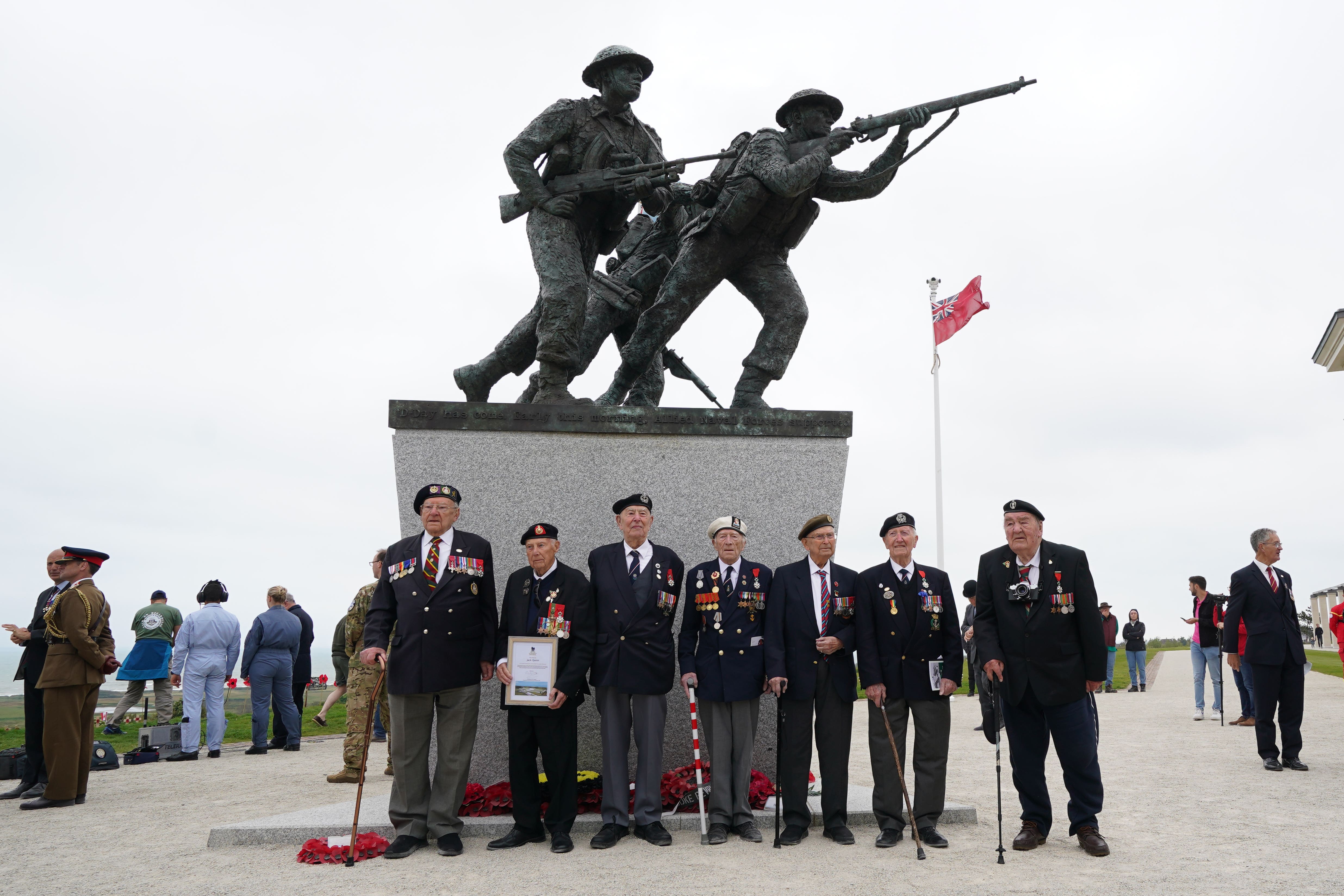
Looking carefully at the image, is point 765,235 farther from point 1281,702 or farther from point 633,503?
point 1281,702

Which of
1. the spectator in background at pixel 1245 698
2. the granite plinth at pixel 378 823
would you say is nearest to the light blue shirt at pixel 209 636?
the granite plinth at pixel 378 823

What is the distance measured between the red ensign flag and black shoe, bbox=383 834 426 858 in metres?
16.3

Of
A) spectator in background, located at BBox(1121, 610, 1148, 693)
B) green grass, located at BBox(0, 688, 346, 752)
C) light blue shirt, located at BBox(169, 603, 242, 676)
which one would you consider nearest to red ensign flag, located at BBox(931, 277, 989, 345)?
spectator in background, located at BBox(1121, 610, 1148, 693)

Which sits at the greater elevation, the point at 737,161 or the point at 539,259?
the point at 737,161

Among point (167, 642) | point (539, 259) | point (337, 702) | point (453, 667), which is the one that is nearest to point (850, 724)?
point (453, 667)

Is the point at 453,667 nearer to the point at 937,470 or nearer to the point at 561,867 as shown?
the point at 561,867

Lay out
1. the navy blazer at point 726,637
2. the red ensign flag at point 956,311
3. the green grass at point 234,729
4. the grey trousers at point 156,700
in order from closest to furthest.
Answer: the navy blazer at point 726,637 → the grey trousers at point 156,700 → the green grass at point 234,729 → the red ensign flag at point 956,311

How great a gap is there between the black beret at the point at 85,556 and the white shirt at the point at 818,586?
5.39m

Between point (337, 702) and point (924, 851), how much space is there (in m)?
15.6

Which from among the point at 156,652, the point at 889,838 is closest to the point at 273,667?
the point at 156,652

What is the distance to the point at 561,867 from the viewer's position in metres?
4.41

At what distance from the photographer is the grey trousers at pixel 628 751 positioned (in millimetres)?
5008

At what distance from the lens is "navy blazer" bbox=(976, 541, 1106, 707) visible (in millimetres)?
4766

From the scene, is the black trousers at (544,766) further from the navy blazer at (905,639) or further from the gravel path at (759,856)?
the navy blazer at (905,639)
